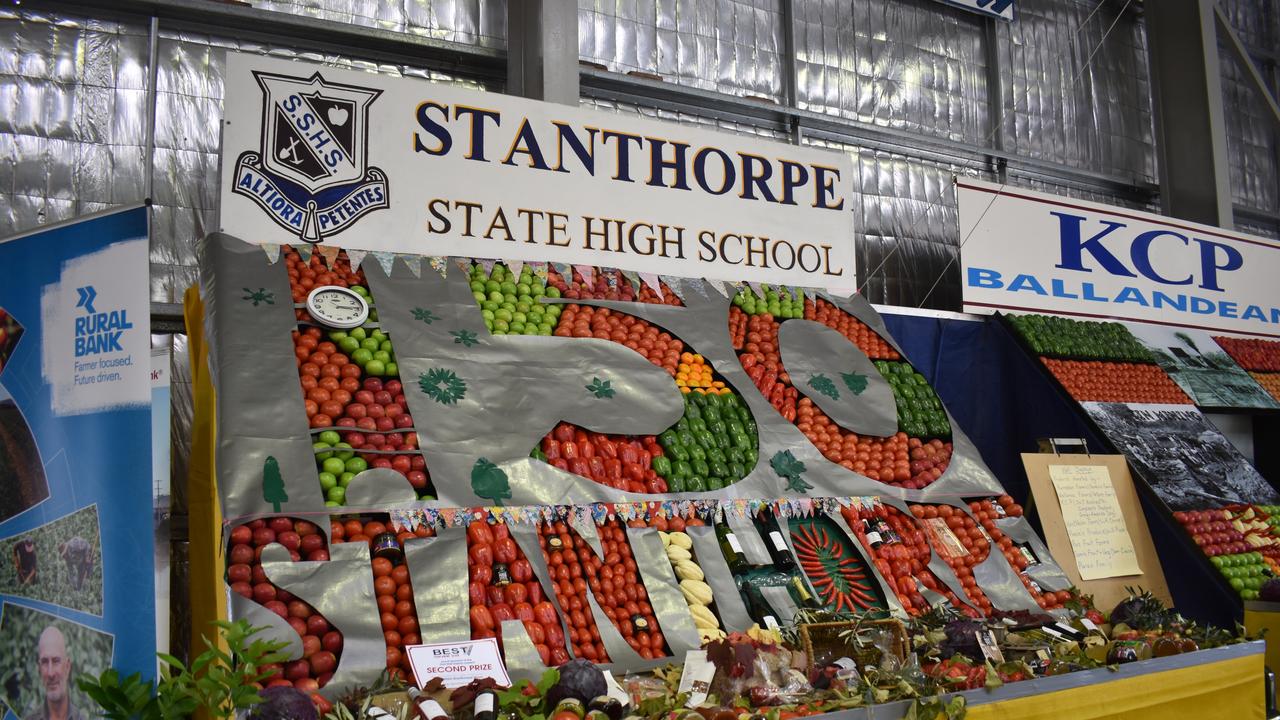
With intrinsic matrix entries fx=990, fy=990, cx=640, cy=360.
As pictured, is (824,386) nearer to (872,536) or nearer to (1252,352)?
(872,536)

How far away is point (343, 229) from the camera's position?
16.3 ft

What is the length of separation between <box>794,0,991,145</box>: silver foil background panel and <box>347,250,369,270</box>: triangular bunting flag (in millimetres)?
5039

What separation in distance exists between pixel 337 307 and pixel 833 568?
262 cm

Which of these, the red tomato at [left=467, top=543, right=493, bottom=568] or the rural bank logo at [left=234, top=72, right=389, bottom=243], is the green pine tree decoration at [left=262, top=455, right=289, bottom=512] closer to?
the red tomato at [left=467, top=543, right=493, bottom=568]

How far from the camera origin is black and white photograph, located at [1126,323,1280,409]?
773cm

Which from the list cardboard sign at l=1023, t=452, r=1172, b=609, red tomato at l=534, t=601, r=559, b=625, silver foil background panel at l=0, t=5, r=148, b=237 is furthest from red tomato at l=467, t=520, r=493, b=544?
silver foil background panel at l=0, t=5, r=148, b=237

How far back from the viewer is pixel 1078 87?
10.6m

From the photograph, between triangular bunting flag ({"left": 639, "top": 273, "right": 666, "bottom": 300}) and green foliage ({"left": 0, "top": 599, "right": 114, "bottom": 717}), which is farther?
triangular bunting flag ({"left": 639, "top": 273, "right": 666, "bottom": 300})

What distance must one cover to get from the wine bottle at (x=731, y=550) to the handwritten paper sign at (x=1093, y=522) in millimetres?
2369

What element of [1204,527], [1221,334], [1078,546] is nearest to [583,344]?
[1078,546]

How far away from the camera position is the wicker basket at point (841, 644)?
11.8 feet

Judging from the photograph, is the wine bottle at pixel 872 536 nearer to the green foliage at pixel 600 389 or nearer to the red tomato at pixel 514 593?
the green foliage at pixel 600 389

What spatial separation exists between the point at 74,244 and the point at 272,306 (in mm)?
1112

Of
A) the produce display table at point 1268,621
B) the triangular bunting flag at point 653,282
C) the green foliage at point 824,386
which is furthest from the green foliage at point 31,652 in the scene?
the produce display table at point 1268,621
